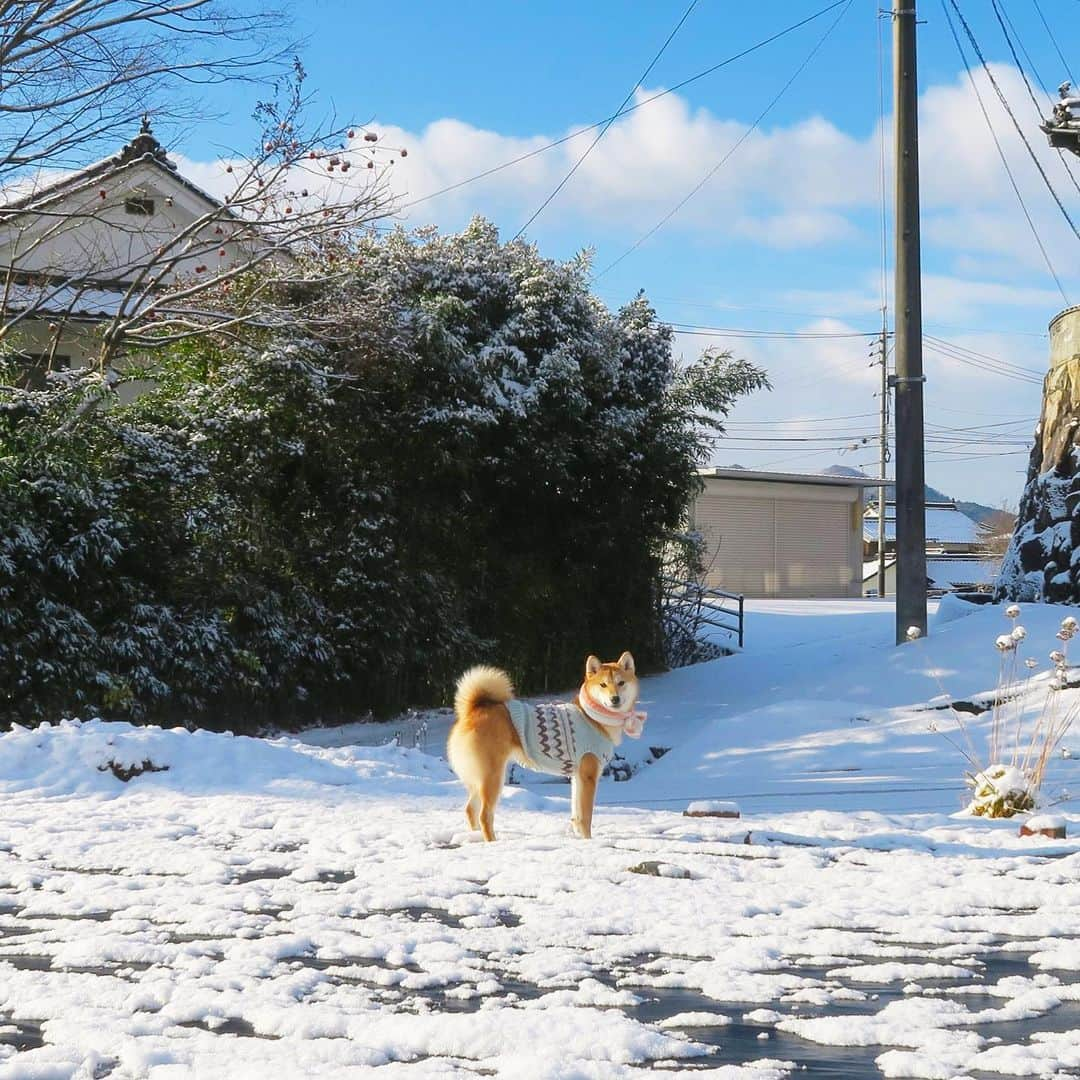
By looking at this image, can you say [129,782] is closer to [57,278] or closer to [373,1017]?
[373,1017]

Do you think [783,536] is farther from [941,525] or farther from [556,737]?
[556,737]

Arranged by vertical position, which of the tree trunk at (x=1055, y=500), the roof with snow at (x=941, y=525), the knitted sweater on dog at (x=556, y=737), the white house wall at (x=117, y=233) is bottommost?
the knitted sweater on dog at (x=556, y=737)

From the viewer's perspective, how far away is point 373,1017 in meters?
3.31

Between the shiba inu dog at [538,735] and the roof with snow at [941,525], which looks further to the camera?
the roof with snow at [941,525]

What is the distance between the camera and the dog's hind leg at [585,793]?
6367 mm

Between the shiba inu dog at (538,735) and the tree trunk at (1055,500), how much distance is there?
29.2 ft

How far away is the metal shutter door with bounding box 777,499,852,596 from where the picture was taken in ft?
110

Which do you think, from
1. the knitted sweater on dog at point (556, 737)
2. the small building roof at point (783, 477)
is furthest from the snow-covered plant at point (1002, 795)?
the small building roof at point (783, 477)

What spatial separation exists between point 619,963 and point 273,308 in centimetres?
1028

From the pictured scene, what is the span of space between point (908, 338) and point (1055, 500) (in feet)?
8.85

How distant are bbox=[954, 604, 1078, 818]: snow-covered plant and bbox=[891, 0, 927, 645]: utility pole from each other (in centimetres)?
304

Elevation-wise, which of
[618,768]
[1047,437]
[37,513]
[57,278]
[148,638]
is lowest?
[618,768]

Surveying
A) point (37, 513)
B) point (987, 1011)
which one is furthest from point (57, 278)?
point (987, 1011)

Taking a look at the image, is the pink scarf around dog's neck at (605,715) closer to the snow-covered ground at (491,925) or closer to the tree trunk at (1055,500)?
the snow-covered ground at (491,925)
